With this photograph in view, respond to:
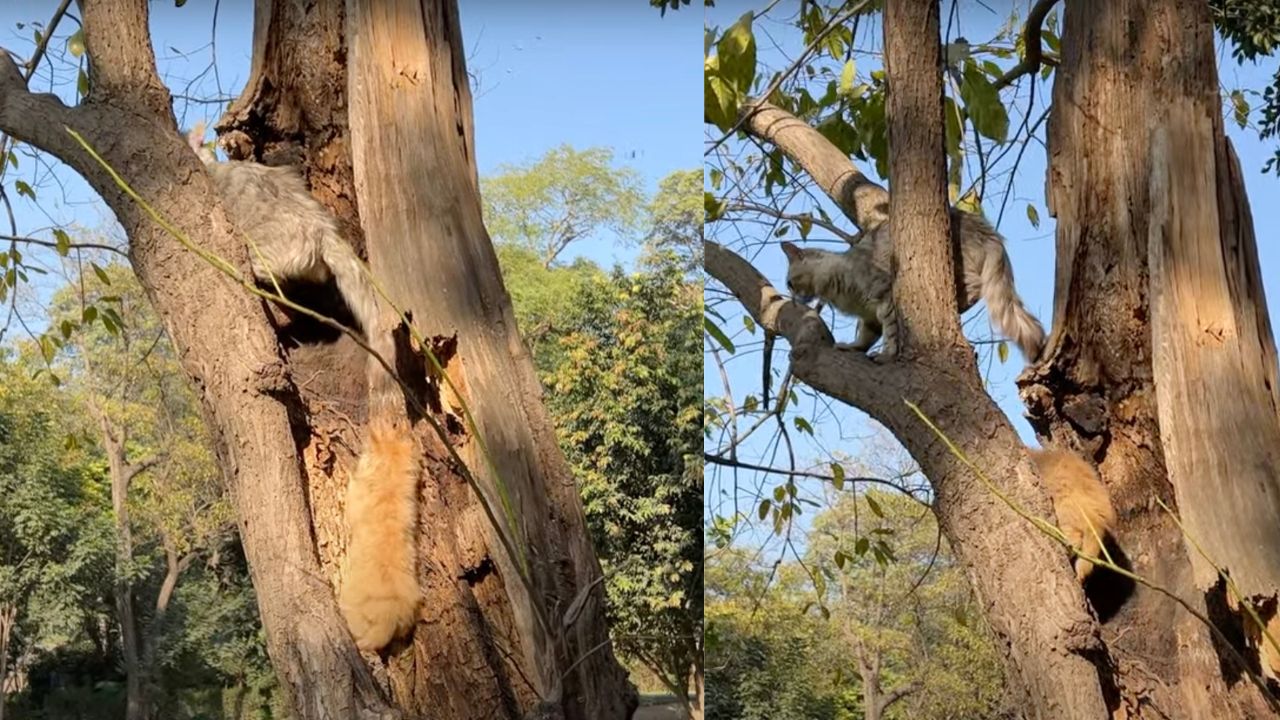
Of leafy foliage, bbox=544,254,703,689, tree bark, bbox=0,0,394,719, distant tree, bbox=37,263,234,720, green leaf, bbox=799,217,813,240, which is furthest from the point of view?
distant tree, bbox=37,263,234,720

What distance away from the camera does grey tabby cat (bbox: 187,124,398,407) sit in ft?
4.44

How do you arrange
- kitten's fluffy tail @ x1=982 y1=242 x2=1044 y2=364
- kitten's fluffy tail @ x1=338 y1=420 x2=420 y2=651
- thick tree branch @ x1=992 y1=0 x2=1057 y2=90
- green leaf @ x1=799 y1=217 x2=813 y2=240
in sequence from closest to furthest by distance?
kitten's fluffy tail @ x1=338 y1=420 x2=420 y2=651, thick tree branch @ x1=992 y1=0 x2=1057 y2=90, kitten's fluffy tail @ x1=982 y1=242 x2=1044 y2=364, green leaf @ x1=799 y1=217 x2=813 y2=240

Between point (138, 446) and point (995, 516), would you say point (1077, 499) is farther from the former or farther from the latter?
point (138, 446)

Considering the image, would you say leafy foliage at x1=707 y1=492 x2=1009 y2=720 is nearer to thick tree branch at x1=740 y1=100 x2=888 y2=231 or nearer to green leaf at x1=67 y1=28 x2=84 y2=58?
thick tree branch at x1=740 y1=100 x2=888 y2=231

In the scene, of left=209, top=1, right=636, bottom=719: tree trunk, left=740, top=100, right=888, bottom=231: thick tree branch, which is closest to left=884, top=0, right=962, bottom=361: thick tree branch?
left=740, top=100, right=888, bottom=231: thick tree branch

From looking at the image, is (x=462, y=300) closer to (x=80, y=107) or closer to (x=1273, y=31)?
(x=80, y=107)

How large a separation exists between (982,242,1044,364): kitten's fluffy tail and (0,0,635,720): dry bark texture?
108 centimetres

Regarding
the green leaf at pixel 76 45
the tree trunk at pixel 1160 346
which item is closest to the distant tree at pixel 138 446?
the green leaf at pixel 76 45

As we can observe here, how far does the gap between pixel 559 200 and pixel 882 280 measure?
0.69 m

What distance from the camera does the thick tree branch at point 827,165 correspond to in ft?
6.01

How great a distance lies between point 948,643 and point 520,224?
1.02m

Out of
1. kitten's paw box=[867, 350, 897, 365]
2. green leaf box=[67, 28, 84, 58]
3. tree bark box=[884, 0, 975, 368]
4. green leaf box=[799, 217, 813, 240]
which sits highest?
green leaf box=[67, 28, 84, 58]

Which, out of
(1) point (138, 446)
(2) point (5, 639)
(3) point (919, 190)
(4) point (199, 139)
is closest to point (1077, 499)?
(3) point (919, 190)

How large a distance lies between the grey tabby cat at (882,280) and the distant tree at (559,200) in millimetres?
468
